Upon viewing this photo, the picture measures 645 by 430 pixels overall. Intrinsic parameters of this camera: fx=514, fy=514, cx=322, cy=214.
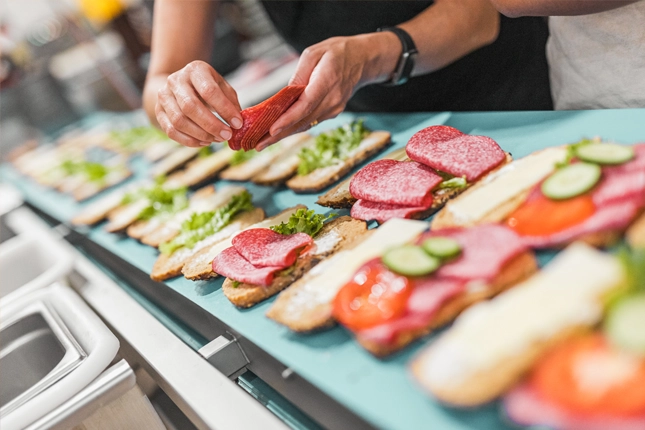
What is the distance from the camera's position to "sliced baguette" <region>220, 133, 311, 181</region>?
322 centimetres

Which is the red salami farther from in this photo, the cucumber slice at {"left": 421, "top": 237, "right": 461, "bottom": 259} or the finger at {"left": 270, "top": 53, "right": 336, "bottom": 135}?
the cucumber slice at {"left": 421, "top": 237, "right": 461, "bottom": 259}

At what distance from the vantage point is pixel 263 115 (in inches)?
84.4

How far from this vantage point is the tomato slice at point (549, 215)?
4.28 feet

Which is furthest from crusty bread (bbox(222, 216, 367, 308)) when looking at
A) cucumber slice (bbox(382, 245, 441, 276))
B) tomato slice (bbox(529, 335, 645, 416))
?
tomato slice (bbox(529, 335, 645, 416))

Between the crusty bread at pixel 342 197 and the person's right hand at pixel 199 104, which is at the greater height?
the person's right hand at pixel 199 104

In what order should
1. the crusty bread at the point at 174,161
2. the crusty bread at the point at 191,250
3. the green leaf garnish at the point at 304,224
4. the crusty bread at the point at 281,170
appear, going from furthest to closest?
the crusty bread at the point at 174,161
the crusty bread at the point at 281,170
the crusty bread at the point at 191,250
the green leaf garnish at the point at 304,224

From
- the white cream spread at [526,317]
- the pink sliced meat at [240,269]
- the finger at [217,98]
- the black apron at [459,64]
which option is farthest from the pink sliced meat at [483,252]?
the black apron at [459,64]

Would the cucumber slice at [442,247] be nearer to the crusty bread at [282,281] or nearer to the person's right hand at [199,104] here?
the crusty bread at [282,281]

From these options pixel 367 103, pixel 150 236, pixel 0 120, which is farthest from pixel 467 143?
pixel 0 120

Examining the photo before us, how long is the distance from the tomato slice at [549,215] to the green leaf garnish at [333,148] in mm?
1370

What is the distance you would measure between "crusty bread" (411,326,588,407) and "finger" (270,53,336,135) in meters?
1.44

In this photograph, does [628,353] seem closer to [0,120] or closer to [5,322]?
[5,322]

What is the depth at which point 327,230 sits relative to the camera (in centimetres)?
196

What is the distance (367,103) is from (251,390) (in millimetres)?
2152
